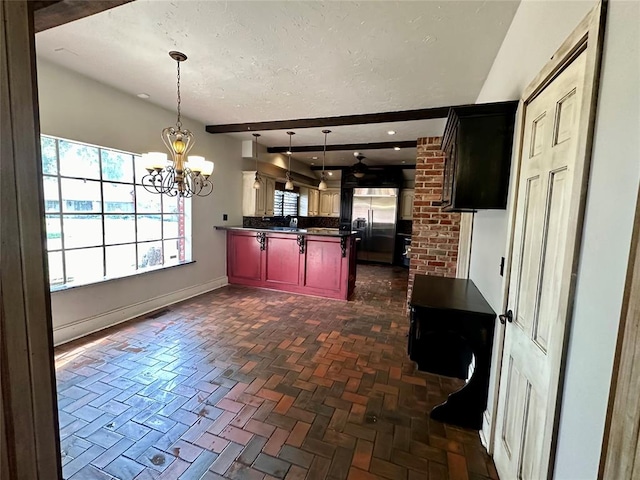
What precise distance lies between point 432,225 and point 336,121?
183cm

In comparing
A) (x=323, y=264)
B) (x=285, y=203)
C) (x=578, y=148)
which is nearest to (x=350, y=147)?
(x=323, y=264)

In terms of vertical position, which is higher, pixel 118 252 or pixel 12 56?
pixel 12 56

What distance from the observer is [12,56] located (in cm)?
54

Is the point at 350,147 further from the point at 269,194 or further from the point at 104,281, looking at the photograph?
the point at 104,281

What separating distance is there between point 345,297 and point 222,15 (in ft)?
11.9

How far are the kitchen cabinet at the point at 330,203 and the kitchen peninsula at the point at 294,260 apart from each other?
13.2ft

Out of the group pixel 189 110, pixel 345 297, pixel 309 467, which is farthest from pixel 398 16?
pixel 345 297

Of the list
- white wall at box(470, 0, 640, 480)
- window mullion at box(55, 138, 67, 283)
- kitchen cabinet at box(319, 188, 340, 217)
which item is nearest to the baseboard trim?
window mullion at box(55, 138, 67, 283)

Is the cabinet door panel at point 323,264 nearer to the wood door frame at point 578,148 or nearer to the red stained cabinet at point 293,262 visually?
the red stained cabinet at point 293,262

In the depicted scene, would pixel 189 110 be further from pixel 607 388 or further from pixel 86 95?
pixel 607 388

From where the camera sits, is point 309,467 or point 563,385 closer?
point 563,385

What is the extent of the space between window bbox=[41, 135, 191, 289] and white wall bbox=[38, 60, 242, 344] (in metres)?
0.15

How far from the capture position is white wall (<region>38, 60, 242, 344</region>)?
2.71 meters

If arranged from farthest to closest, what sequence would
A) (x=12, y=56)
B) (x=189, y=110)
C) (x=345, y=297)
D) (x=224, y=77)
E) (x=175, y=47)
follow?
(x=345, y=297) → (x=189, y=110) → (x=224, y=77) → (x=175, y=47) → (x=12, y=56)
